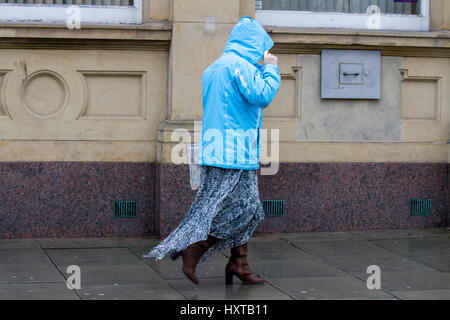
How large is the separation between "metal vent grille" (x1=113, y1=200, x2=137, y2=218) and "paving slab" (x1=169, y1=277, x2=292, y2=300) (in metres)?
1.95

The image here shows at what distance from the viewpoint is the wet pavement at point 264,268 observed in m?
6.11

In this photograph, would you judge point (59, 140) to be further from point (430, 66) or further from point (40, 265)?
point (430, 66)

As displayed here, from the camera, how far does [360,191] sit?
28.6ft

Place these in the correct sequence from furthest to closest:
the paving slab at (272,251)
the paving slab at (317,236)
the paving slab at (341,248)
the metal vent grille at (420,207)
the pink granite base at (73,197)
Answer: the metal vent grille at (420,207)
the paving slab at (317,236)
the pink granite base at (73,197)
the paving slab at (341,248)
the paving slab at (272,251)

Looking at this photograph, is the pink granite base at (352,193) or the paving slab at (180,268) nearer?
the paving slab at (180,268)

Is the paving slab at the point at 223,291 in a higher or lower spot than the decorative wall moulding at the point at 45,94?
lower

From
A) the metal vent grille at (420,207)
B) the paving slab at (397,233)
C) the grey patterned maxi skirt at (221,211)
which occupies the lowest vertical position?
the paving slab at (397,233)

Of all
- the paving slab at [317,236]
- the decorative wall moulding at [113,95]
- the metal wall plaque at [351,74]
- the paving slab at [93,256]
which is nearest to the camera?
the paving slab at [93,256]

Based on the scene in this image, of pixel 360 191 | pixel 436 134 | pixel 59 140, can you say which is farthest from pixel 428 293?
pixel 59 140

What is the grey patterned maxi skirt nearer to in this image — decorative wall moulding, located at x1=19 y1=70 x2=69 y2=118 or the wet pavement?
the wet pavement

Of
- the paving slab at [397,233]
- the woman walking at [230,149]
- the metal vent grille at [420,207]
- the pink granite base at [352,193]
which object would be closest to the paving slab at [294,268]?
the woman walking at [230,149]

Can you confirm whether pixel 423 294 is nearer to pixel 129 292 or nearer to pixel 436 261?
pixel 436 261

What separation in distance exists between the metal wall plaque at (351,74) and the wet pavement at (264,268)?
4.70 feet

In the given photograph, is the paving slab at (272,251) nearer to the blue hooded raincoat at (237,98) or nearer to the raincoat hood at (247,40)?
the blue hooded raincoat at (237,98)
